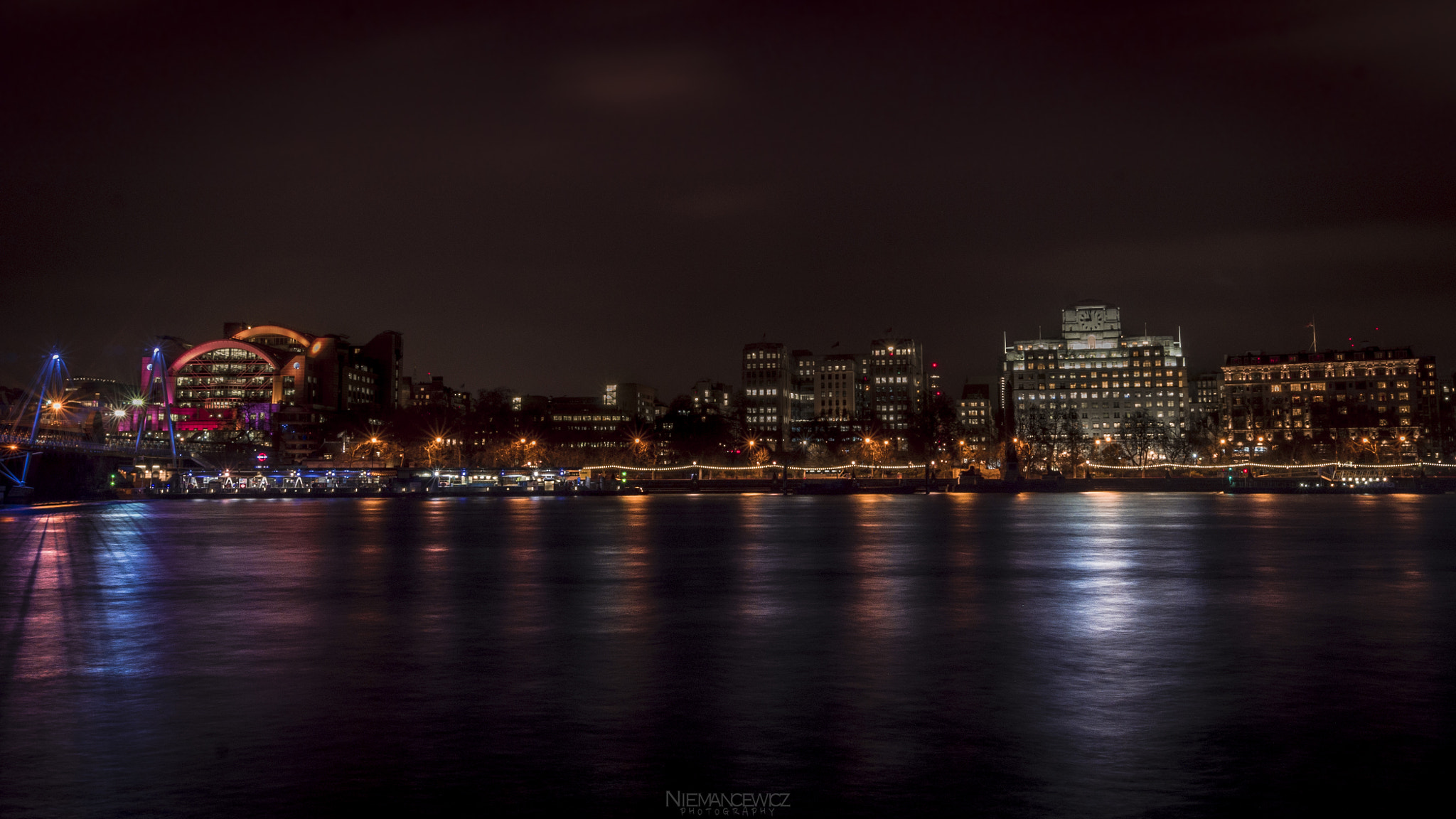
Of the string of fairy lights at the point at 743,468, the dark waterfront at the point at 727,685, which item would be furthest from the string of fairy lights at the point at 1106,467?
the dark waterfront at the point at 727,685

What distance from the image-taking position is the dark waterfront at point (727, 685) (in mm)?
8492

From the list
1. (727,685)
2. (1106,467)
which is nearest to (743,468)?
(1106,467)

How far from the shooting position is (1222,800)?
8.12 meters

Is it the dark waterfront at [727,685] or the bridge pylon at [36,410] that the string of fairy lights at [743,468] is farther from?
the dark waterfront at [727,685]

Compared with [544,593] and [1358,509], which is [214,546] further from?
[1358,509]

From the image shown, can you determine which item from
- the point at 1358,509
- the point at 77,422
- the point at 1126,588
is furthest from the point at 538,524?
the point at 77,422

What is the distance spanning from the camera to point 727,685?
12508mm

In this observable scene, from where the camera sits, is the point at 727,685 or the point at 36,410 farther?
the point at 36,410

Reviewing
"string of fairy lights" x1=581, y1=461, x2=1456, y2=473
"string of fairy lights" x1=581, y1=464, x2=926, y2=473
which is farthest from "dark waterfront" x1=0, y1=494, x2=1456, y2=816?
"string of fairy lights" x1=581, y1=461, x2=1456, y2=473

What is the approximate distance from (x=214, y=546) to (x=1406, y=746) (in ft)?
120

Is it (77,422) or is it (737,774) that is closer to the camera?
(737,774)

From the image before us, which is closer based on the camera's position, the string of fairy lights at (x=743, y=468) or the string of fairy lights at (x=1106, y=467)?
the string of fairy lights at (x=743, y=468)

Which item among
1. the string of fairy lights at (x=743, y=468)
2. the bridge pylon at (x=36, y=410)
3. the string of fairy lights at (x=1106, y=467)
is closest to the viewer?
the bridge pylon at (x=36, y=410)

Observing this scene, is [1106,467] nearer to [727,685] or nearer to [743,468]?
[743,468]
